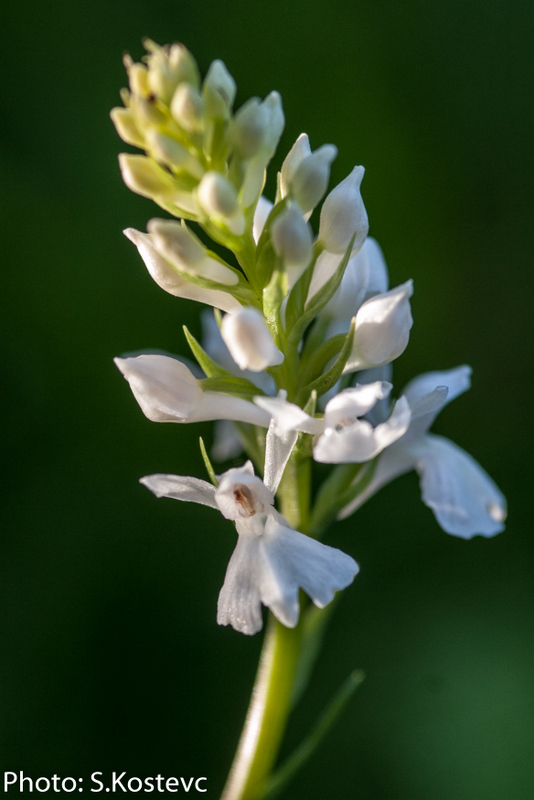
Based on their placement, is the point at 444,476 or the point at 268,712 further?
the point at 444,476

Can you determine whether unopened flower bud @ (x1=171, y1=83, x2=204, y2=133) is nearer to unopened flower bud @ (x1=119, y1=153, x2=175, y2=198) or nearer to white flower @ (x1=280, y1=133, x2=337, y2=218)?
unopened flower bud @ (x1=119, y1=153, x2=175, y2=198)

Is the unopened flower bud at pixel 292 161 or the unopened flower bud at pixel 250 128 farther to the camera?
the unopened flower bud at pixel 292 161

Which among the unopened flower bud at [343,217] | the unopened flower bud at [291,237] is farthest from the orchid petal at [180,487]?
the unopened flower bud at [343,217]

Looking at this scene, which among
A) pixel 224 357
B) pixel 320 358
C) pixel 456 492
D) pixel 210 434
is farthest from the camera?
pixel 210 434

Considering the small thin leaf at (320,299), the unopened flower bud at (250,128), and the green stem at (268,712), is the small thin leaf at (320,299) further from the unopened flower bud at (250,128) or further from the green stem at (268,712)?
the green stem at (268,712)

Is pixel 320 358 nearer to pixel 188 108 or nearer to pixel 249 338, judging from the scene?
pixel 249 338

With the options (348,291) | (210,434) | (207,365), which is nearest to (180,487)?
(207,365)

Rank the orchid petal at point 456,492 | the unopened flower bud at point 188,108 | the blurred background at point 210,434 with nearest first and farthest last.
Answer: the unopened flower bud at point 188,108, the orchid petal at point 456,492, the blurred background at point 210,434

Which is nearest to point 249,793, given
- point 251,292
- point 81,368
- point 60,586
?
point 60,586

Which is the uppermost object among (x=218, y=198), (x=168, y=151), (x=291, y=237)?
(x=168, y=151)
